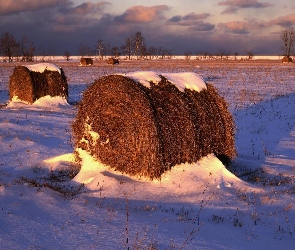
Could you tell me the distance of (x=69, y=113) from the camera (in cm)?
1441

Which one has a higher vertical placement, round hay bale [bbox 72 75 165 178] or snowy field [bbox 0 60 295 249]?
round hay bale [bbox 72 75 165 178]

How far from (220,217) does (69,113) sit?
32.7ft

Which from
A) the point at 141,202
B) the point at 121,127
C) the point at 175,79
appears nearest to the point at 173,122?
the point at 121,127

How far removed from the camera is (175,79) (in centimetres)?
770

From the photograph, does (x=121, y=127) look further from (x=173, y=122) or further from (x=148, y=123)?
(x=173, y=122)

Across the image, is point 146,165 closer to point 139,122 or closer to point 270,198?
point 139,122

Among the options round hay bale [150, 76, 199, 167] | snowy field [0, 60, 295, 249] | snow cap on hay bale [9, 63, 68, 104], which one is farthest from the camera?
snow cap on hay bale [9, 63, 68, 104]

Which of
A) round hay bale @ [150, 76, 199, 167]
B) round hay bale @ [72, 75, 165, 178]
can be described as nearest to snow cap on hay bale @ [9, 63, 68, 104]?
round hay bale @ [72, 75, 165, 178]

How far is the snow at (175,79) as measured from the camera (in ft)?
23.6

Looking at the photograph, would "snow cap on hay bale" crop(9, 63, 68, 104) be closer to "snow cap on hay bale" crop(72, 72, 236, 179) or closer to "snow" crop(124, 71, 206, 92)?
"snow cap on hay bale" crop(72, 72, 236, 179)

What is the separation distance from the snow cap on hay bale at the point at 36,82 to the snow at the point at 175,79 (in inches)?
373

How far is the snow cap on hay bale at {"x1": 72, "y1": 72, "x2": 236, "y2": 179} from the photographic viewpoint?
675cm

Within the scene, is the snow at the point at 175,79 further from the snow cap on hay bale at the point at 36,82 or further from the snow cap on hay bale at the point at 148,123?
the snow cap on hay bale at the point at 36,82

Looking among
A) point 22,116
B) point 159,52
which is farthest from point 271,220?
point 159,52
